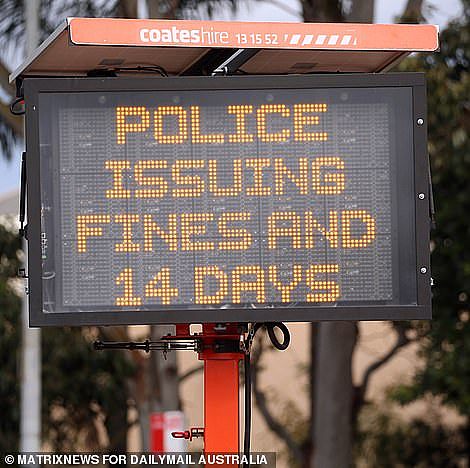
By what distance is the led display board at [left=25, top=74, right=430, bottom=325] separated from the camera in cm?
473

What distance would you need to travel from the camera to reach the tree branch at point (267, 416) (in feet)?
60.8

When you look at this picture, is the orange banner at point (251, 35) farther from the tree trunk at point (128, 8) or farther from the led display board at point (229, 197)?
the tree trunk at point (128, 8)

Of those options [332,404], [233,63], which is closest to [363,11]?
[332,404]

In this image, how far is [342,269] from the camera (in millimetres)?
4762

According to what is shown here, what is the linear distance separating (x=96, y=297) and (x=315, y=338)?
43.3ft

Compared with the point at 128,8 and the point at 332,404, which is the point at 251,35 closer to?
the point at 128,8

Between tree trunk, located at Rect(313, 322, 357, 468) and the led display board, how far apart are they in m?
11.9

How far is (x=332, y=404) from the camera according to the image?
17.0m

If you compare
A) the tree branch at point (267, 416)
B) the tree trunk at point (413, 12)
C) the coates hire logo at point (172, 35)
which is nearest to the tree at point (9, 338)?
the tree branch at point (267, 416)

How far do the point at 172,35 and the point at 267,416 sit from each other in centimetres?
1485

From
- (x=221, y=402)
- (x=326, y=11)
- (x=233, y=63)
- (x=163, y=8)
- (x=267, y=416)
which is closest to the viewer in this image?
(x=233, y=63)

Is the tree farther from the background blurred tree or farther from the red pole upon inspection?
the red pole

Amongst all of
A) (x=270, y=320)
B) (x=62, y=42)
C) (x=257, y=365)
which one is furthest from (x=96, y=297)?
(x=257, y=365)

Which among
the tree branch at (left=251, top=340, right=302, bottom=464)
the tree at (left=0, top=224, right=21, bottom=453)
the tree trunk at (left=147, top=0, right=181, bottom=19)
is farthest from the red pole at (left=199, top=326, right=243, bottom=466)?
the tree branch at (left=251, top=340, right=302, bottom=464)
